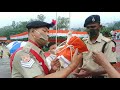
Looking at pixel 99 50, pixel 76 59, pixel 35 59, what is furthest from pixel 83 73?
pixel 35 59

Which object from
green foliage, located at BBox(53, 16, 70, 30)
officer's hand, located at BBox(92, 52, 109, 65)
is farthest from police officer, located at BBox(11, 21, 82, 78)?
green foliage, located at BBox(53, 16, 70, 30)

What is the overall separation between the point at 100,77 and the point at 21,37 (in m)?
0.77

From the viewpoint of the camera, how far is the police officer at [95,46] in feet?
6.14

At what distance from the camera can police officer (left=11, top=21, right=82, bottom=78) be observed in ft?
4.79

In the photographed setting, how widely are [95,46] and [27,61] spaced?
681 mm

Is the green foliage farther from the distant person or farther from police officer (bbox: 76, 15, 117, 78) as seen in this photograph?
the distant person

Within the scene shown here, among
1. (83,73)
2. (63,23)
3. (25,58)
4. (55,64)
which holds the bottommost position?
(83,73)

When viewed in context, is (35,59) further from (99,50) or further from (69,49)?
(99,50)

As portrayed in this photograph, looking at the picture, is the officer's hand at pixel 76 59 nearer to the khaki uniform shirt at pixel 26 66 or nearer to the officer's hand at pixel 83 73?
the khaki uniform shirt at pixel 26 66

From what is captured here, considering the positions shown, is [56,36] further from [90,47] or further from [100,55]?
[100,55]

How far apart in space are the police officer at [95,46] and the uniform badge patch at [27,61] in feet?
1.76

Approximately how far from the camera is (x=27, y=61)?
1.45 m

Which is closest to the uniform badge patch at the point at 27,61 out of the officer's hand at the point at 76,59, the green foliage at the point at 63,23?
the officer's hand at the point at 76,59

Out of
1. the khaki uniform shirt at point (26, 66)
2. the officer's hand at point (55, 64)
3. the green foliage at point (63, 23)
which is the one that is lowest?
the officer's hand at point (55, 64)
